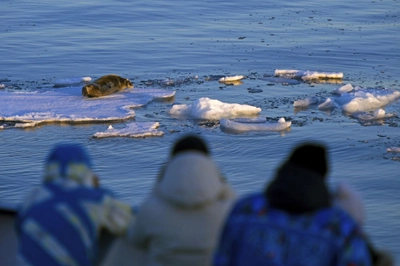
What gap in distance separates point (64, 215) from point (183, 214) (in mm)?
437

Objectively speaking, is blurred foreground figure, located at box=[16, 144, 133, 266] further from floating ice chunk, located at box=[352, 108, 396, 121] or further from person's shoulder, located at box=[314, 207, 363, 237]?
floating ice chunk, located at box=[352, 108, 396, 121]

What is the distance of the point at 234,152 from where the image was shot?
33.0 ft

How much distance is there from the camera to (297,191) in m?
2.76

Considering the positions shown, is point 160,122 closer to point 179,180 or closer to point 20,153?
point 20,153

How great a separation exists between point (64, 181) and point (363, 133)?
8021mm

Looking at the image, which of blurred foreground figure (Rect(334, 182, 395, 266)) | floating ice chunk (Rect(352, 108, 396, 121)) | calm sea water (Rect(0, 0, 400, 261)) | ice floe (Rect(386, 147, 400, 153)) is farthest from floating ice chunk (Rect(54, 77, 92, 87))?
blurred foreground figure (Rect(334, 182, 395, 266))

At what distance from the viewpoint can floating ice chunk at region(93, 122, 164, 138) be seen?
10656mm

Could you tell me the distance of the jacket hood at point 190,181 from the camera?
3.01 metres

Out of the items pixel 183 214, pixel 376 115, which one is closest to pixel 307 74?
pixel 376 115

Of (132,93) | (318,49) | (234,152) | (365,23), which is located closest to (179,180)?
Result: (234,152)

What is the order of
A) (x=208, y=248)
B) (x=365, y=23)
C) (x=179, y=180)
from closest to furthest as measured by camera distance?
(x=179, y=180) < (x=208, y=248) < (x=365, y=23)

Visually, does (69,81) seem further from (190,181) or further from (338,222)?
(338,222)

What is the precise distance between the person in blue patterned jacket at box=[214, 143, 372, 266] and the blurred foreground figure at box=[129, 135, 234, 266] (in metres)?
0.24

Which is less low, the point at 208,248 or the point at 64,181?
the point at 64,181
